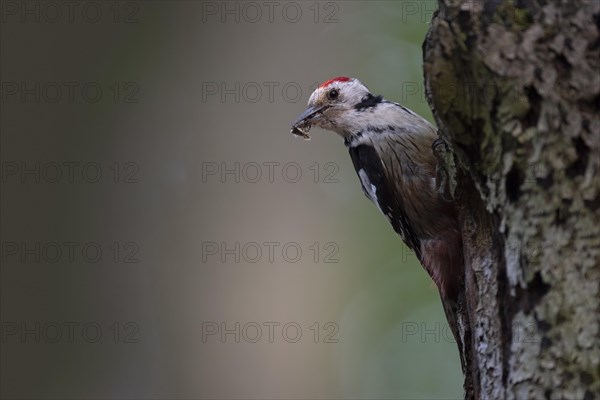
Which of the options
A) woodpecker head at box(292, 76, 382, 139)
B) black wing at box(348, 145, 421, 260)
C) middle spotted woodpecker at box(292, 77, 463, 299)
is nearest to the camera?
middle spotted woodpecker at box(292, 77, 463, 299)

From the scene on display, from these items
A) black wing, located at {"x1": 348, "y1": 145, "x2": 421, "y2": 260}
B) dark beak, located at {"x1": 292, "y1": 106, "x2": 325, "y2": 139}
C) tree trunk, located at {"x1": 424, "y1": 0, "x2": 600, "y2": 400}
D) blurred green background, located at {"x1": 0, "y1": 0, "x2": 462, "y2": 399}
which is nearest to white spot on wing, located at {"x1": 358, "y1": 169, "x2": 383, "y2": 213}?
black wing, located at {"x1": 348, "y1": 145, "x2": 421, "y2": 260}

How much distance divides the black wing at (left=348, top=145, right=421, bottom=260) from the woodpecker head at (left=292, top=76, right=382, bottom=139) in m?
0.22

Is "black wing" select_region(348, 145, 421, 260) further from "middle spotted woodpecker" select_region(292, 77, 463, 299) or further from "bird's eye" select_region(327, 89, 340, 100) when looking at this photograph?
"bird's eye" select_region(327, 89, 340, 100)

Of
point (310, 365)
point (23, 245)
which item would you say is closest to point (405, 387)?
point (310, 365)

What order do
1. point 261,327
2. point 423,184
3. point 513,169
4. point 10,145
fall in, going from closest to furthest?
point 513,169 → point 423,184 → point 10,145 → point 261,327

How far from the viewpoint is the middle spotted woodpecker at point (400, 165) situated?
3381 mm

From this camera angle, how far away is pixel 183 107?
473cm

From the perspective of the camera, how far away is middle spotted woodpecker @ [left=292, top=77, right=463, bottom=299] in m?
3.38

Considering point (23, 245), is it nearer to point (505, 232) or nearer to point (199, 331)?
point (199, 331)

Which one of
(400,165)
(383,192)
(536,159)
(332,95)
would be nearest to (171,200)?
(332,95)

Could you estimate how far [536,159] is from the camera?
1976 millimetres

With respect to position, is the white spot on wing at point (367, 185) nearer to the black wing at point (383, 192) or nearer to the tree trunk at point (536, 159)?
the black wing at point (383, 192)

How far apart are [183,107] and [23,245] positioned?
4.11 feet

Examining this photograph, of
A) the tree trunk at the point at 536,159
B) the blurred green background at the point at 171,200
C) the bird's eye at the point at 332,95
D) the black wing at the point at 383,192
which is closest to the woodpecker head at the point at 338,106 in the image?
the bird's eye at the point at 332,95
